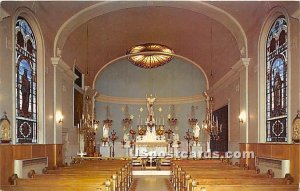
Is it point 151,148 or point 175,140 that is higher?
point 175,140

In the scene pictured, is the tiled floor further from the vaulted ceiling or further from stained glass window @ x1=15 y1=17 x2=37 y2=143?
the vaulted ceiling

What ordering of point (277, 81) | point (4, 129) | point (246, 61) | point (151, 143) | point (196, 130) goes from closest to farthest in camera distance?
point (4, 129) < point (277, 81) < point (246, 61) < point (151, 143) < point (196, 130)

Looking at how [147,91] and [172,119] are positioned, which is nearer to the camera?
[172,119]

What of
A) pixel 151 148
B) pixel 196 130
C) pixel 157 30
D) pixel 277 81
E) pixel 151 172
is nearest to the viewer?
pixel 277 81

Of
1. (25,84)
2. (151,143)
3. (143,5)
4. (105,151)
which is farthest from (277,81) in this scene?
(105,151)

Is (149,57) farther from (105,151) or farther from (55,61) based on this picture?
(55,61)

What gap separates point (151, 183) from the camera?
13.0 metres

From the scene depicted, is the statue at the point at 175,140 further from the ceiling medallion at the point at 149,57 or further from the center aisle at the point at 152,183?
the center aisle at the point at 152,183

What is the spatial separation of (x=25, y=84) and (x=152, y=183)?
5.09 meters

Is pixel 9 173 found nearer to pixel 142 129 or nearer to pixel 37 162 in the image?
pixel 37 162

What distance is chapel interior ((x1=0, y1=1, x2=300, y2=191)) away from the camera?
877cm

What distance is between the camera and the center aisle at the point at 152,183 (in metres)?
11.8

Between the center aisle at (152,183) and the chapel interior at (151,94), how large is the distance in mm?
61

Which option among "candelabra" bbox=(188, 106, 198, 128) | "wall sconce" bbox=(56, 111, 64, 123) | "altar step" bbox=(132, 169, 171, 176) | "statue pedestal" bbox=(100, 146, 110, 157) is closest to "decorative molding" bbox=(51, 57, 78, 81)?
"wall sconce" bbox=(56, 111, 64, 123)
